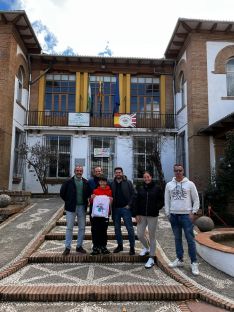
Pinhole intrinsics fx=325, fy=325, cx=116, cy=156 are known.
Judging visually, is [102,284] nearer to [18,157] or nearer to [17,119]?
[18,157]

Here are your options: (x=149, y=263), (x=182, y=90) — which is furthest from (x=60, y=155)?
(x=149, y=263)

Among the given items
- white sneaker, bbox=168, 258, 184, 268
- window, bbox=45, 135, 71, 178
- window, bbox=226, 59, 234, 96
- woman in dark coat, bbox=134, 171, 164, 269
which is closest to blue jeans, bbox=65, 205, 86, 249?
woman in dark coat, bbox=134, 171, 164, 269

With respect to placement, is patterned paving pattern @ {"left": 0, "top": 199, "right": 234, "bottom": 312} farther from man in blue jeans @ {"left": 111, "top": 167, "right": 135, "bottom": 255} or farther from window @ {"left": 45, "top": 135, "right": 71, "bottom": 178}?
window @ {"left": 45, "top": 135, "right": 71, "bottom": 178}

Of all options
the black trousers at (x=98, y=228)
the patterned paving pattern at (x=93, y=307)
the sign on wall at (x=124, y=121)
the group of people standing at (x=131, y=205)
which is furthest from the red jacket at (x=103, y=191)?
the sign on wall at (x=124, y=121)

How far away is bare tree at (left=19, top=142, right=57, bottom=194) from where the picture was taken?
58.3 ft

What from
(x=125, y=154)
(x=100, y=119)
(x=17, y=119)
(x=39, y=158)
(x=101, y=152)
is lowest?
(x=39, y=158)

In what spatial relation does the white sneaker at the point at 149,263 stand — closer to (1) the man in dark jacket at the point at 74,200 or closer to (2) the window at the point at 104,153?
(1) the man in dark jacket at the point at 74,200

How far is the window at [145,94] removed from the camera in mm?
20469

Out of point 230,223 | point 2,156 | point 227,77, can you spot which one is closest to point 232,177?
point 230,223

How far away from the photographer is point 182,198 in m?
6.19

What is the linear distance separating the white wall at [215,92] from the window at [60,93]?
27.2 feet

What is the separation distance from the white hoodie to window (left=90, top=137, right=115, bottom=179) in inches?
522

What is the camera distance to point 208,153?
53.0ft

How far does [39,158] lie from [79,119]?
343 centimetres
